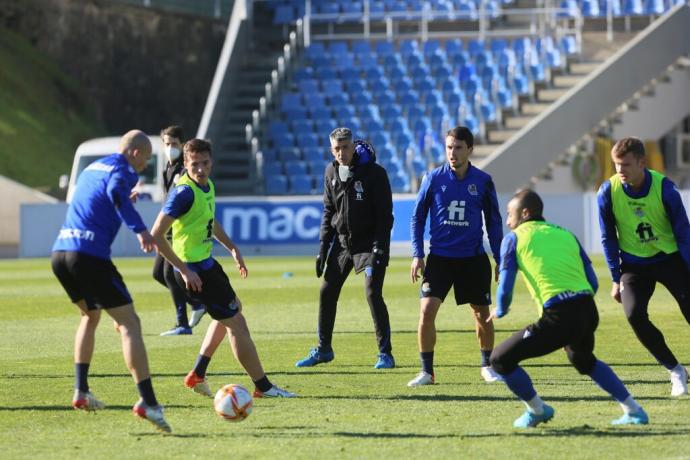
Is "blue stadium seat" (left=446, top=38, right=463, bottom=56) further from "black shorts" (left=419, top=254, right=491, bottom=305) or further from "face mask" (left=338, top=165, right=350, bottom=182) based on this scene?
"black shorts" (left=419, top=254, right=491, bottom=305)

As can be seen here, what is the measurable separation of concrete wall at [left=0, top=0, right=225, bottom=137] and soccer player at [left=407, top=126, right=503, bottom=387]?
37.4 metres

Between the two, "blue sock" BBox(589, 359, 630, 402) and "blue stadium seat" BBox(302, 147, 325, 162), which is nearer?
"blue sock" BBox(589, 359, 630, 402)

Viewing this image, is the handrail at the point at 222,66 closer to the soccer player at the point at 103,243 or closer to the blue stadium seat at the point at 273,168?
Answer: the blue stadium seat at the point at 273,168

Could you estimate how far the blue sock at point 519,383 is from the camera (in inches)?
348

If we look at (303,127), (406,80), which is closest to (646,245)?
(303,127)

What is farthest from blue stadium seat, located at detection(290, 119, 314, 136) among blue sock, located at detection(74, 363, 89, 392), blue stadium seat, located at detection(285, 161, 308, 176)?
blue sock, located at detection(74, 363, 89, 392)

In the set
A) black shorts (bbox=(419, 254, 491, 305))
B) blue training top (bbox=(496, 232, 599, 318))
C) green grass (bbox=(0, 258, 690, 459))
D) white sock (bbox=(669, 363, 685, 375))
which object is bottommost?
green grass (bbox=(0, 258, 690, 459))

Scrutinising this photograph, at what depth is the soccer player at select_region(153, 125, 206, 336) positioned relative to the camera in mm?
14586

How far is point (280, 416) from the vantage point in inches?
383

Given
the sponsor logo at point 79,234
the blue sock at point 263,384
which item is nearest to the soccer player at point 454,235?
the blue sock at point 263,384

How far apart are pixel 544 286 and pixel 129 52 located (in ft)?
137

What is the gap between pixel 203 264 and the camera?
10734 mm

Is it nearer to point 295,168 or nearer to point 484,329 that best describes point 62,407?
point 484,329

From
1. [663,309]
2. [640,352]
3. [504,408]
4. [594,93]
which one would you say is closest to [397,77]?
[594,93]
